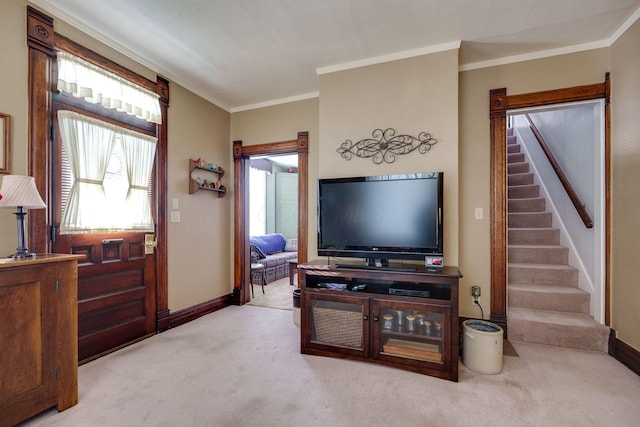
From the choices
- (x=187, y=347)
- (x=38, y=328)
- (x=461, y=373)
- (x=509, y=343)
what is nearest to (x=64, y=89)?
(x=38, y=328)

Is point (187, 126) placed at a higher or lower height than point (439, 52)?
lower

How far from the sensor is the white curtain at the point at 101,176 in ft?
7.39

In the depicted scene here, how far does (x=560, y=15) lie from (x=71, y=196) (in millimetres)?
4148

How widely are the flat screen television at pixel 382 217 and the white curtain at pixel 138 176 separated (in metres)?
1.76

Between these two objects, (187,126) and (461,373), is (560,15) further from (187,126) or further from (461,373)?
(187,126)

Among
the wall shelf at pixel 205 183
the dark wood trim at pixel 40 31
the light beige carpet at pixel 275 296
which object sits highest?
the dark wood trim at pixel 40 31

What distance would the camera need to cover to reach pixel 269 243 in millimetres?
6289

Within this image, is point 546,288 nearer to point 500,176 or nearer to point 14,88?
point 500,176

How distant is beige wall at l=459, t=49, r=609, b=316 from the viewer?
276cm

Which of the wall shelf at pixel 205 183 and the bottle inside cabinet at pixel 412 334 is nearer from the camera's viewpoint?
the bottle inside cabinet at pixel 412 334

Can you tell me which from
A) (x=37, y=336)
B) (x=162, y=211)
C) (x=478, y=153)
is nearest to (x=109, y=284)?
(x=162, y=211)

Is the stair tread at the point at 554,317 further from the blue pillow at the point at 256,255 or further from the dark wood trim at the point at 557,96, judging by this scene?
the blue pillow at the point at 256,255

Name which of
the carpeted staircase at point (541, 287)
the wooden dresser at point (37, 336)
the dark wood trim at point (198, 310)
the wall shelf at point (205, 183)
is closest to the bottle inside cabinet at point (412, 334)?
the carpeted staircase at point (541, 287)

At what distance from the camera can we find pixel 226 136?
4.05m
